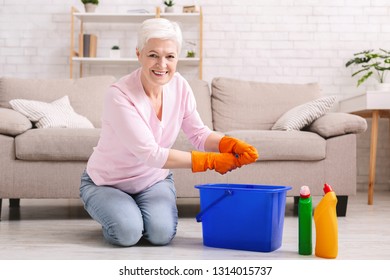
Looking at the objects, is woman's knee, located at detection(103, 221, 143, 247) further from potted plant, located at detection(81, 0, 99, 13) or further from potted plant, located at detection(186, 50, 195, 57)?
potted plant, located at detection(81, 0, 99, 13)

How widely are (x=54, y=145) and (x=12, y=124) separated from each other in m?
0.26

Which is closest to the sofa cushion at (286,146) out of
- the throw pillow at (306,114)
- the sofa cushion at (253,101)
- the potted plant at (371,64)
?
the throw pillow at (306,114)

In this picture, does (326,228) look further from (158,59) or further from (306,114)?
(306,114)

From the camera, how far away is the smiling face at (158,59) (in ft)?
6.50

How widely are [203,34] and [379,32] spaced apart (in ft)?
5.18

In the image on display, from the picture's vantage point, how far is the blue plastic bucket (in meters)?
1.97

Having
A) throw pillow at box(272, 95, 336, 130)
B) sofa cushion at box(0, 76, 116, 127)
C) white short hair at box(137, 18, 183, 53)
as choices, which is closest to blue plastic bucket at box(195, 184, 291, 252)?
white short hair at box(137, 18, 183, 53)

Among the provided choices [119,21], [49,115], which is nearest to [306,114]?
[49,115]

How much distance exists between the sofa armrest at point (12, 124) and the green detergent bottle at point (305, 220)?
1.67 meters

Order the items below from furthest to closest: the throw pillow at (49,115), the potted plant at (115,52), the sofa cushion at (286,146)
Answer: the potted plant at (115,52) → the throw pillow at (49,115) → the sofa cushion at (286,146)

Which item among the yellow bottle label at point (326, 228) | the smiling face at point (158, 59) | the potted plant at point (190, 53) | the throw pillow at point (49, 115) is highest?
the potted plant at point (190, 53)

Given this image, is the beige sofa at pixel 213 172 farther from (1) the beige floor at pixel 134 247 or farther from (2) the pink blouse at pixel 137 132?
(2) the pink blouse at pixel 137 132

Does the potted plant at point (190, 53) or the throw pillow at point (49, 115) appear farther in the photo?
the potted plant at point (190, 53)

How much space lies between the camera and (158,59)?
1.99 m
